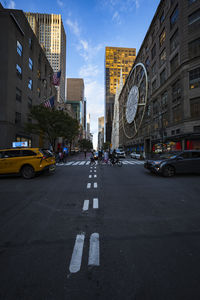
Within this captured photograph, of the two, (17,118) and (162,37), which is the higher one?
(162,37)

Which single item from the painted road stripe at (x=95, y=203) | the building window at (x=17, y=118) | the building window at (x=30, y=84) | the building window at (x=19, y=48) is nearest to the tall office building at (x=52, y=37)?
the building window at (x=30, y=84)

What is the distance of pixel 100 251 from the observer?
2.40m

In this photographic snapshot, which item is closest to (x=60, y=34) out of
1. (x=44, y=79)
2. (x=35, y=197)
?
(x=44, y=79)

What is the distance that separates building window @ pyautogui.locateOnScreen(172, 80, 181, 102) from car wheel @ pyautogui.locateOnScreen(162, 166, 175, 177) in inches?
924

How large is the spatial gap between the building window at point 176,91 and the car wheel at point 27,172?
29357mm

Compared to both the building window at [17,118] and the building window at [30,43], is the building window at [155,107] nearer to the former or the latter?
the building window at [17,118]

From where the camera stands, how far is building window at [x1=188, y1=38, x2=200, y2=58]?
2421cm

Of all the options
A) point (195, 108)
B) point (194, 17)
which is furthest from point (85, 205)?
point (194, 17)

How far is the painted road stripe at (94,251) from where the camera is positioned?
215cm

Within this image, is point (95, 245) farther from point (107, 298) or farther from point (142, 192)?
point (142, 192)

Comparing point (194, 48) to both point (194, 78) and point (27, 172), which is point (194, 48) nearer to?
point (194, 78)

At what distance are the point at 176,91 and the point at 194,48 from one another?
23.7 ft

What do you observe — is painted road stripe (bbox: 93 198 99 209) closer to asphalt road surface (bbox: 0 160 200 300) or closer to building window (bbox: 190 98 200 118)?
asphalt road surface (bbox: 0 160 200 300)

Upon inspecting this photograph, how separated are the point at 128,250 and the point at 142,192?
3816 millimetres
